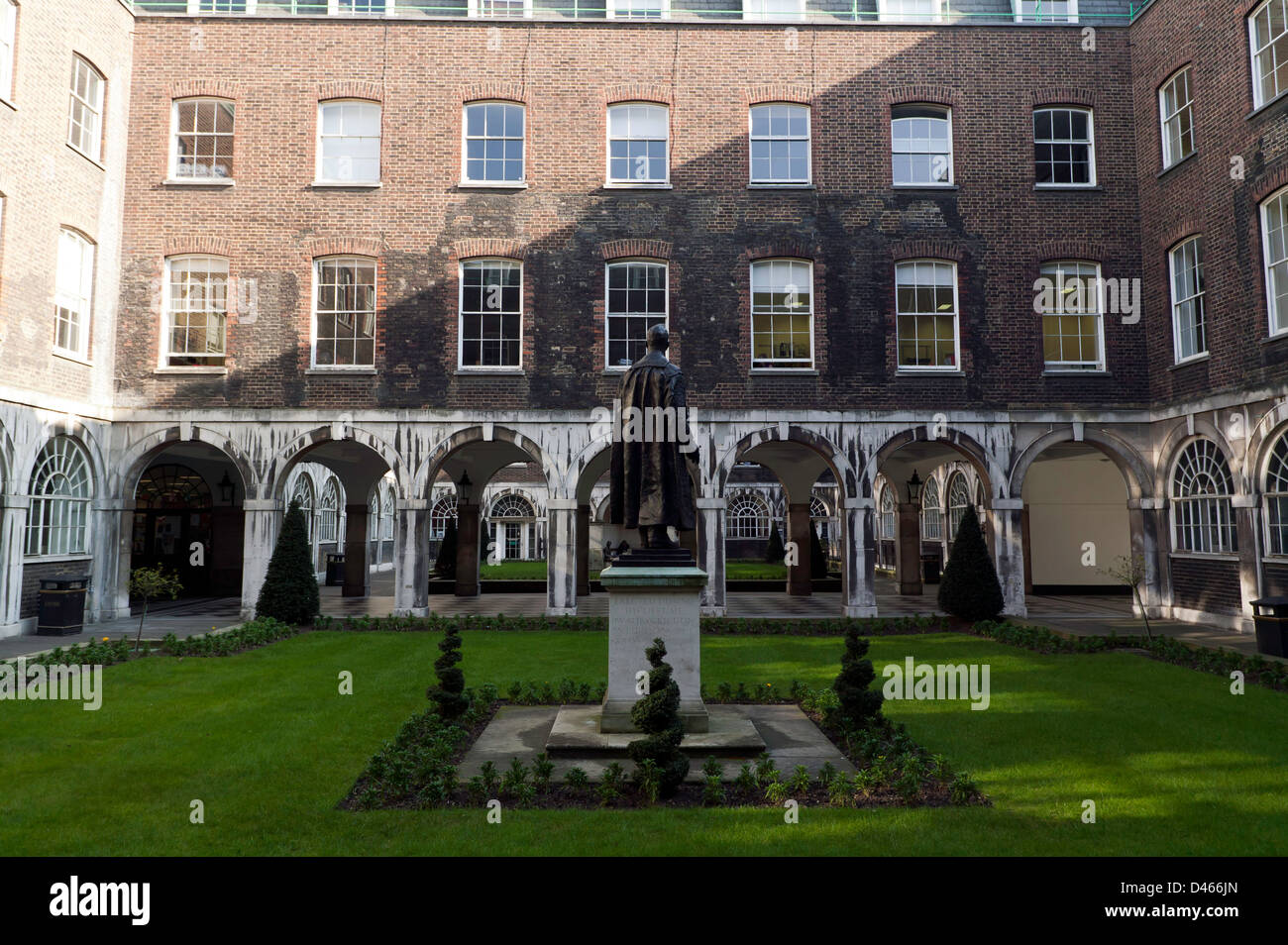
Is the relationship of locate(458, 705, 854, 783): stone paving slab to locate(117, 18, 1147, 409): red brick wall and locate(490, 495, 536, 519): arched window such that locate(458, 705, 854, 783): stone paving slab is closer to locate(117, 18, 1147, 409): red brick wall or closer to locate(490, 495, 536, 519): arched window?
locate(117, 18, 1147, 409): red brick wall

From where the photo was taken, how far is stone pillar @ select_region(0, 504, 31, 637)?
45.0 ft

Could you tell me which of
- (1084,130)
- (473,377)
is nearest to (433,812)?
(473,377)

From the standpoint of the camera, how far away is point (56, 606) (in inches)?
560

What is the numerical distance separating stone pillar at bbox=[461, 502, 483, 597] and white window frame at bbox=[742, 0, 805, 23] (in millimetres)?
13256

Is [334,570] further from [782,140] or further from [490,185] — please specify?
[782,140]

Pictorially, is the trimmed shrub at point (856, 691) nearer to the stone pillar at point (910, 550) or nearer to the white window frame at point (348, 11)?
the stone pillar at point (910, 550)

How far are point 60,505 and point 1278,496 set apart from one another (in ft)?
70.6

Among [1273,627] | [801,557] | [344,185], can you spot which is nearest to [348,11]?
[344,185]

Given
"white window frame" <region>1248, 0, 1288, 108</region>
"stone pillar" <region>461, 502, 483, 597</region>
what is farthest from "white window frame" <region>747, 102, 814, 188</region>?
"stone pillar" <region>461, 502, 483, 597</region>

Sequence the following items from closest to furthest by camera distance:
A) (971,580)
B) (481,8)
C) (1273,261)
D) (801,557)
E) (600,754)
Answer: (600,754) < (1273,261) < (971,580) < (481,8) < (801,557)

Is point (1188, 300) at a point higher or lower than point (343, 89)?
lower

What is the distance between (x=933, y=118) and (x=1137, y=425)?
7.90 m

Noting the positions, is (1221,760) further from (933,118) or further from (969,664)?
(933,118)

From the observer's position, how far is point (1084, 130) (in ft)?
59.4
